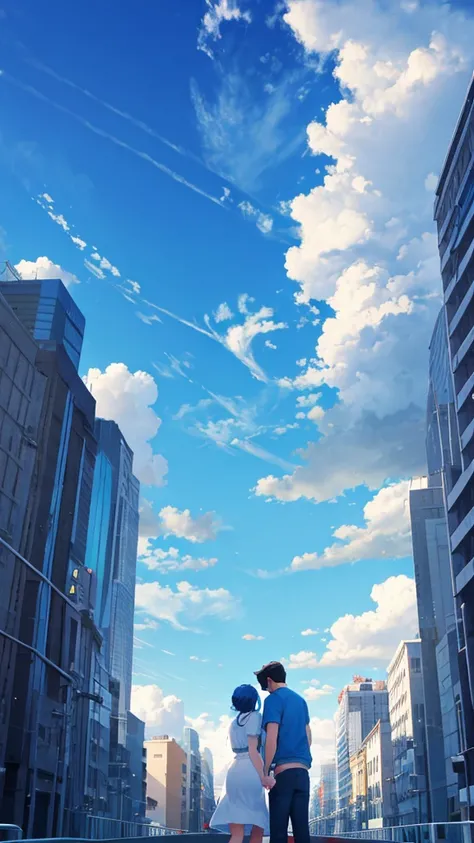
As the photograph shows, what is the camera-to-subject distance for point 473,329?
48750 millimetres

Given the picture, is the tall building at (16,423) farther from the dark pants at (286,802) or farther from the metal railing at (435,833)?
the dark pants at (286,802)

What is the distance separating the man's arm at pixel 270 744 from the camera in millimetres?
5660

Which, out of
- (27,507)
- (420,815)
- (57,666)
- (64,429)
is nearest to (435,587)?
(420,815)

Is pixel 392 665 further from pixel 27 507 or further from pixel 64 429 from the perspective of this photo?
pixel 27 507

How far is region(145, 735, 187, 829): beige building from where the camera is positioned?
14016 centimetres

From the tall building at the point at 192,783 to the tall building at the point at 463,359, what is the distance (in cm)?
10954

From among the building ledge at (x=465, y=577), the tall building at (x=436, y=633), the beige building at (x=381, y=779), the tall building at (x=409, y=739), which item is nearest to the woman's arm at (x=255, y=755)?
the building ledge at (x=465, y=577)

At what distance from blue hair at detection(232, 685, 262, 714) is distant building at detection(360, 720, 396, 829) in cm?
11989

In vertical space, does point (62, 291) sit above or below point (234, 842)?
above

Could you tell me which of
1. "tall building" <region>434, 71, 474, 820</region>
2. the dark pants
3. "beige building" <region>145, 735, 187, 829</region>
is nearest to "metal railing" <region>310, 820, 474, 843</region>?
the dark pants

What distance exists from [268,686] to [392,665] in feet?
401

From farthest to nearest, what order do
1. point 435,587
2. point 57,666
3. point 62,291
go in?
point 62,291
point 435,587
point 57,666

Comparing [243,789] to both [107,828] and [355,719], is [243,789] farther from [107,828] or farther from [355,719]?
[355,719]

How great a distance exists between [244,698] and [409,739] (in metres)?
111
